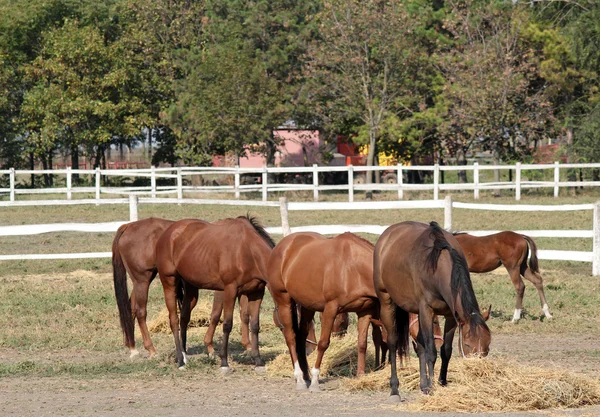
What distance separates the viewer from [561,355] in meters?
10.5

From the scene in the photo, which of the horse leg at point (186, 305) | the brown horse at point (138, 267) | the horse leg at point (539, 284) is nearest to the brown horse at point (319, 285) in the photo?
the horse leg at point (186, 305)

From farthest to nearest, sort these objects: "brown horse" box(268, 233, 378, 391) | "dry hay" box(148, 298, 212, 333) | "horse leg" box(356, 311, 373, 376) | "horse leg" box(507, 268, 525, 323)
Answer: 1. "horse leg" box(507, 268, 525, 323)
2. "dry hay" box(148, 298, 212, 333)
3. "horse leg" box(356, 311, 373, 376)
4. "brown horse" box(268, 233, 378, 391)

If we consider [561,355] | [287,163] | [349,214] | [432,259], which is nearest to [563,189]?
[349,214]

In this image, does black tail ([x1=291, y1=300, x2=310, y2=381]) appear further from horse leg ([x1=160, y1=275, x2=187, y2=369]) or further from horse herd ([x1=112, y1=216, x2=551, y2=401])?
horse leg ([x1=160, y1=275, x2=187, y2=369])

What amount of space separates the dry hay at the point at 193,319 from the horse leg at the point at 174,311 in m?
1.85

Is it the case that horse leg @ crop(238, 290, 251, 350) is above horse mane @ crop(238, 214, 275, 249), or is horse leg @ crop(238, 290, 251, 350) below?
below

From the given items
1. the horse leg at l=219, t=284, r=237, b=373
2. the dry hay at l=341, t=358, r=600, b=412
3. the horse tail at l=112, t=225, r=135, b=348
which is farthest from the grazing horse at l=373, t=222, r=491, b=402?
the horse tail at l=112, t=225, r=135, b=348

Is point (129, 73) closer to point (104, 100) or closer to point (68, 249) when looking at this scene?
point (104, 100)

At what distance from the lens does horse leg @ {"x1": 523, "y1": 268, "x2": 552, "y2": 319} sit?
1308 centimetres

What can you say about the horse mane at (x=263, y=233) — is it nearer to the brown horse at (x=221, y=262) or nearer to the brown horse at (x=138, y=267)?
the brown horse at (x=221, y=262)

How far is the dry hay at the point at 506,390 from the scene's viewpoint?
7773 millimetres

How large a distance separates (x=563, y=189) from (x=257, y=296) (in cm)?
2784

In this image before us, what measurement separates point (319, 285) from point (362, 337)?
0.66 metres

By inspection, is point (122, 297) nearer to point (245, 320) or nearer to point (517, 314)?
point (245, 320)
